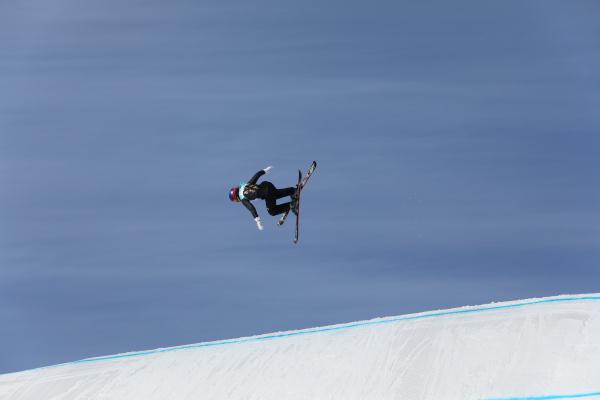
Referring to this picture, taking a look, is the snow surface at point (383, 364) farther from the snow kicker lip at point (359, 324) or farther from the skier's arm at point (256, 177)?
the skier's arm at point (256, 177)

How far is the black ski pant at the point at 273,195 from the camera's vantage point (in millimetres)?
31125

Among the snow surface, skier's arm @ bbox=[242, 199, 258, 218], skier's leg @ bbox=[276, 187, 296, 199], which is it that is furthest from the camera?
skier's leg @ bbox=[276, 187, 296, 199]

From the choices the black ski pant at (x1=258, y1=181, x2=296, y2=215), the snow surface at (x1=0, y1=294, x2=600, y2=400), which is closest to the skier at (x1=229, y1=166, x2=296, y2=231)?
the black ski pant at (x1=258, y1=181, x2=296, y2=215)

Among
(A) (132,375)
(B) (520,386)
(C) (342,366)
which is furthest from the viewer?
(A) (132,375)

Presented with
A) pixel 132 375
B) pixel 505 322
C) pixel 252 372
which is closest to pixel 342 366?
pixel 252 372

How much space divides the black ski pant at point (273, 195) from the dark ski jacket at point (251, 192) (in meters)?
0.10

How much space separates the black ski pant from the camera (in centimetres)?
3112

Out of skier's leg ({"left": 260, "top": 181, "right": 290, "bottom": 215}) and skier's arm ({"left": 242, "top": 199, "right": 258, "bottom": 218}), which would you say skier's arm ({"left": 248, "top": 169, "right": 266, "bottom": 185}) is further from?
skier's arm ({"left": 242, "top": 199, "right": 258, "bottom": 218})

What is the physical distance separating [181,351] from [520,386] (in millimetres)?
12046

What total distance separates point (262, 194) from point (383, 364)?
5.93m

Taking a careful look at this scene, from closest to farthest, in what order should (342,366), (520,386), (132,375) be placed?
(520,386), (342,366), (132,375)

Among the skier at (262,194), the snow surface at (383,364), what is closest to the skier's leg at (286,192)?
the skier at (262,194)

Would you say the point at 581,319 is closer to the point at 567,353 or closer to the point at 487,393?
the point at 567,353

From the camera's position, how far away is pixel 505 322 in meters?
30.0
